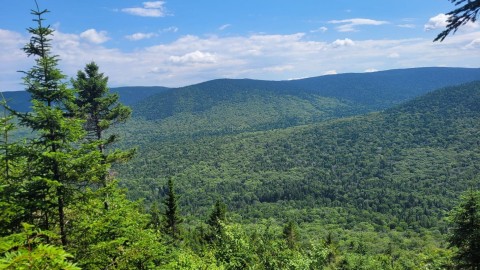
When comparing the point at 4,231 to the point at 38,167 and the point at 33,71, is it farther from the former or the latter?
the point at 33,71

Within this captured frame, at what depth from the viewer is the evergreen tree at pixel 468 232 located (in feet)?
73.2

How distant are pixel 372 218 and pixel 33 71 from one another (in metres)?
161

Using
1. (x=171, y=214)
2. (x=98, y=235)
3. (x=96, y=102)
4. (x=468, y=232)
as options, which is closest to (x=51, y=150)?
(x=98, y=235)

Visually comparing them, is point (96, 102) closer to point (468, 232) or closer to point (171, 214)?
point (171, 214)

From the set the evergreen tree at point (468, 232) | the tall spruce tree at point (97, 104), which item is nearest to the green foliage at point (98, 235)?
the tall spruce tree at point (97, 104)

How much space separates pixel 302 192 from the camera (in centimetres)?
19875

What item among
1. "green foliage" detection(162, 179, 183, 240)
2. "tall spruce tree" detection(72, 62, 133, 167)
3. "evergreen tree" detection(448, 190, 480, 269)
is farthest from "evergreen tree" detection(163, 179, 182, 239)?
"evergreen tree" detection(448, 190, 480, 269)

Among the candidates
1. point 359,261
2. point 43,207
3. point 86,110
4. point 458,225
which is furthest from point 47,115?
point 359,261

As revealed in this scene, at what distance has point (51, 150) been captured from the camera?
12492 mm

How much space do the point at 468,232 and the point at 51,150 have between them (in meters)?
24.7

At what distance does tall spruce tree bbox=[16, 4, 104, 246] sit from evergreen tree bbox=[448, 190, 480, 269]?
74.7 feet

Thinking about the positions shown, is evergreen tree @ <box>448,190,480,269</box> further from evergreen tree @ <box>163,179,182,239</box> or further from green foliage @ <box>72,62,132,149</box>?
evergreen tree @ <box>163,179,182,239</box>

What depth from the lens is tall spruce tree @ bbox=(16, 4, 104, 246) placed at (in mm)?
11836

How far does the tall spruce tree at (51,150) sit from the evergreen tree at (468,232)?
74.7ft
